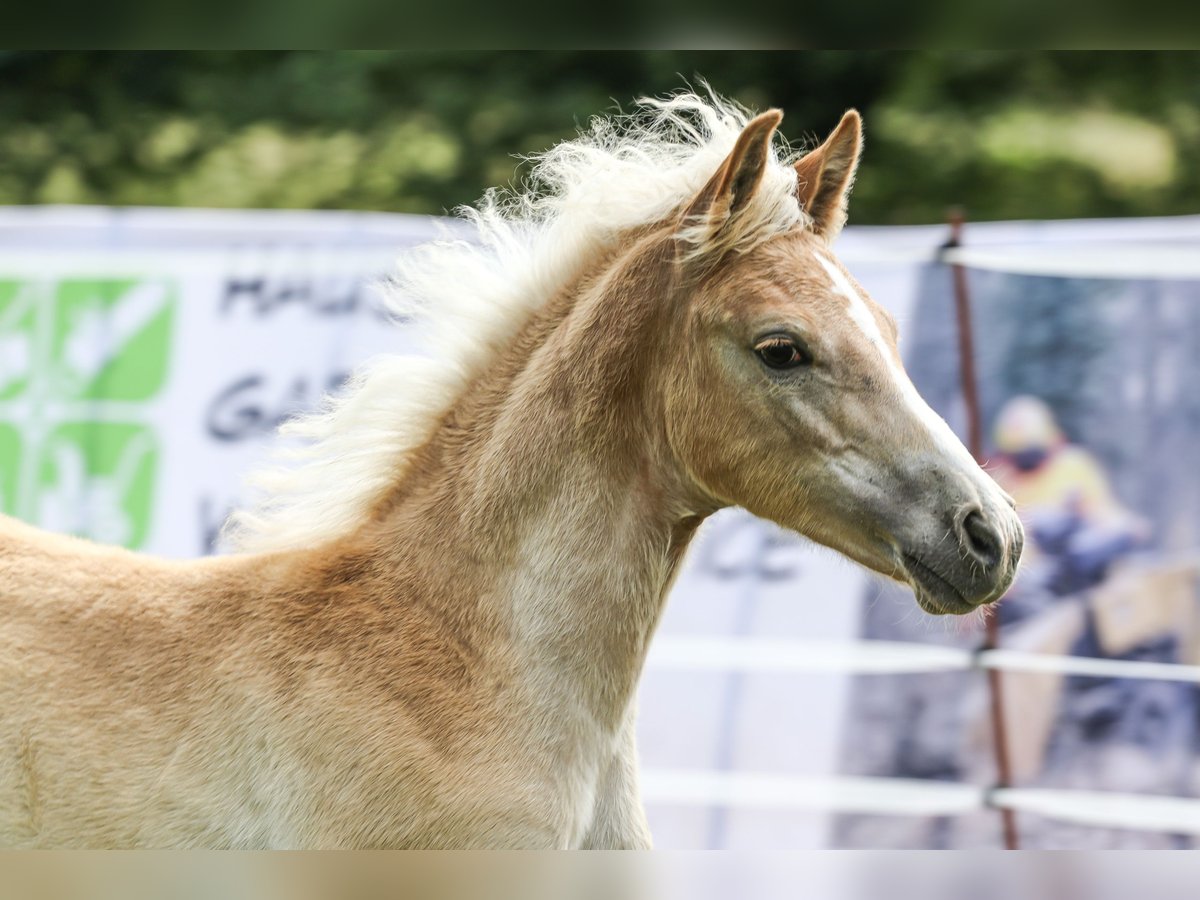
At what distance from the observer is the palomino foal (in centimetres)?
204

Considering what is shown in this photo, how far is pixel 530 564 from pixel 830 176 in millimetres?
955

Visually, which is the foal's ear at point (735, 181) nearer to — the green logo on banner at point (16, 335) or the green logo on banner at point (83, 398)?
the green logo on banner at point (83, 398)

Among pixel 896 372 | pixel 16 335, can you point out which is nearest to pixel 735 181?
pixel 896 372

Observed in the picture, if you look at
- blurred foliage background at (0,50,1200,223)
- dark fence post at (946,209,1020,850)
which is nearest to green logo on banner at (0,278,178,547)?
dark fence post at (946,209,1020,850)

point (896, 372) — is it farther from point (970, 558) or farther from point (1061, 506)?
point (1061, 506)

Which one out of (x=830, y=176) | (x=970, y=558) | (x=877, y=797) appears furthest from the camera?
(x=877, y=797)

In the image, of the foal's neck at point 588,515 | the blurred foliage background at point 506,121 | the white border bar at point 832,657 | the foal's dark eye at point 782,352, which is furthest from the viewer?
the blurred foliage background at point 506,121

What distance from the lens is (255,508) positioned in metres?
2.59

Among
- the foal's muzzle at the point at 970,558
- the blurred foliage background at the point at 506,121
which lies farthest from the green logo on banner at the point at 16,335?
the foal's muzzle at the point at 970,558

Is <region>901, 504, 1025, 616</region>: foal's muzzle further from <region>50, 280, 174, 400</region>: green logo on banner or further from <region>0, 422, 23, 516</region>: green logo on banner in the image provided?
<region>0, 422, 23, 516</region>: green logo on banner

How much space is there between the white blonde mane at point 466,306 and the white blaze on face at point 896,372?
310 mm

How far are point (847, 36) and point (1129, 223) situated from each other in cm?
361

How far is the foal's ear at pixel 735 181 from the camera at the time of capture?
6.85ft

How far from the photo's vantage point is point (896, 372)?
2.07 metres
